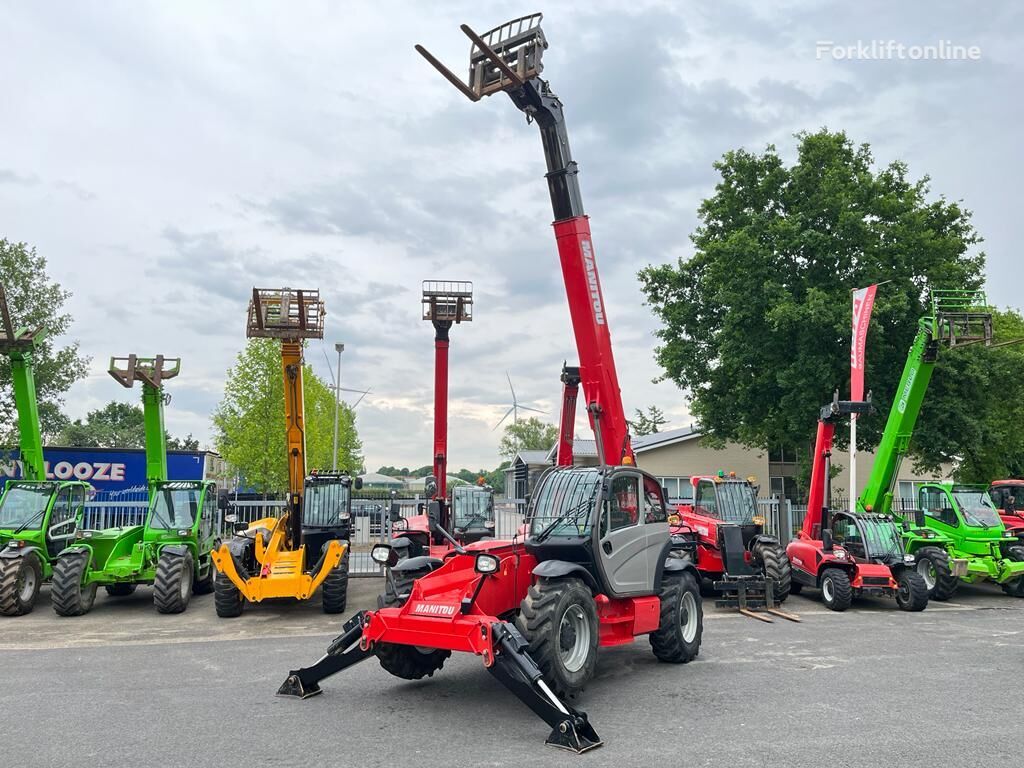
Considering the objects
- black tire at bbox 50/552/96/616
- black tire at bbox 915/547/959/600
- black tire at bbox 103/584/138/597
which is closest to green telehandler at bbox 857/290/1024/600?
black tire at bbox 915/547/959/600

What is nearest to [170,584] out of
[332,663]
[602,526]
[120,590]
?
[120,590]

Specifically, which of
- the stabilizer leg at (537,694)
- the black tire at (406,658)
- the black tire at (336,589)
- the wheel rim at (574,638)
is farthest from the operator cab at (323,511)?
the stabilizer leg at (537,694)

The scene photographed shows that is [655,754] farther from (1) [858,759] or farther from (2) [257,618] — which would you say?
(2) [257,618]

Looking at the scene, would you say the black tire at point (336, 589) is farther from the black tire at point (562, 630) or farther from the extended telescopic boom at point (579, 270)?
the black tire at point (562, 630)

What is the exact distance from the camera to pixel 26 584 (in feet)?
44.6

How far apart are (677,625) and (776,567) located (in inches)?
244

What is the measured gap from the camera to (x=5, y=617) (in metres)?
13.2

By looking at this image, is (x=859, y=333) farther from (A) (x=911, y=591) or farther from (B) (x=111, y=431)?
(B) (x=111, y=431)

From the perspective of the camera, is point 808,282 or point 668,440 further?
point 668,440

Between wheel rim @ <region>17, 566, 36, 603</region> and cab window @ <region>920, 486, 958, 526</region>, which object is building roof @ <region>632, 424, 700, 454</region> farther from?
wheel rim @ <region>17, 566, 36, 603</region>

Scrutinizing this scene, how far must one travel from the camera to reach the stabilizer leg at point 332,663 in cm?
778

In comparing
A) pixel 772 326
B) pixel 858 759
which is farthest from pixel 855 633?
pixel 772 326

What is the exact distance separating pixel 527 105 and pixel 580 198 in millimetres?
1519

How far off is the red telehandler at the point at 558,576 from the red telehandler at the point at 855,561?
5310 mm
